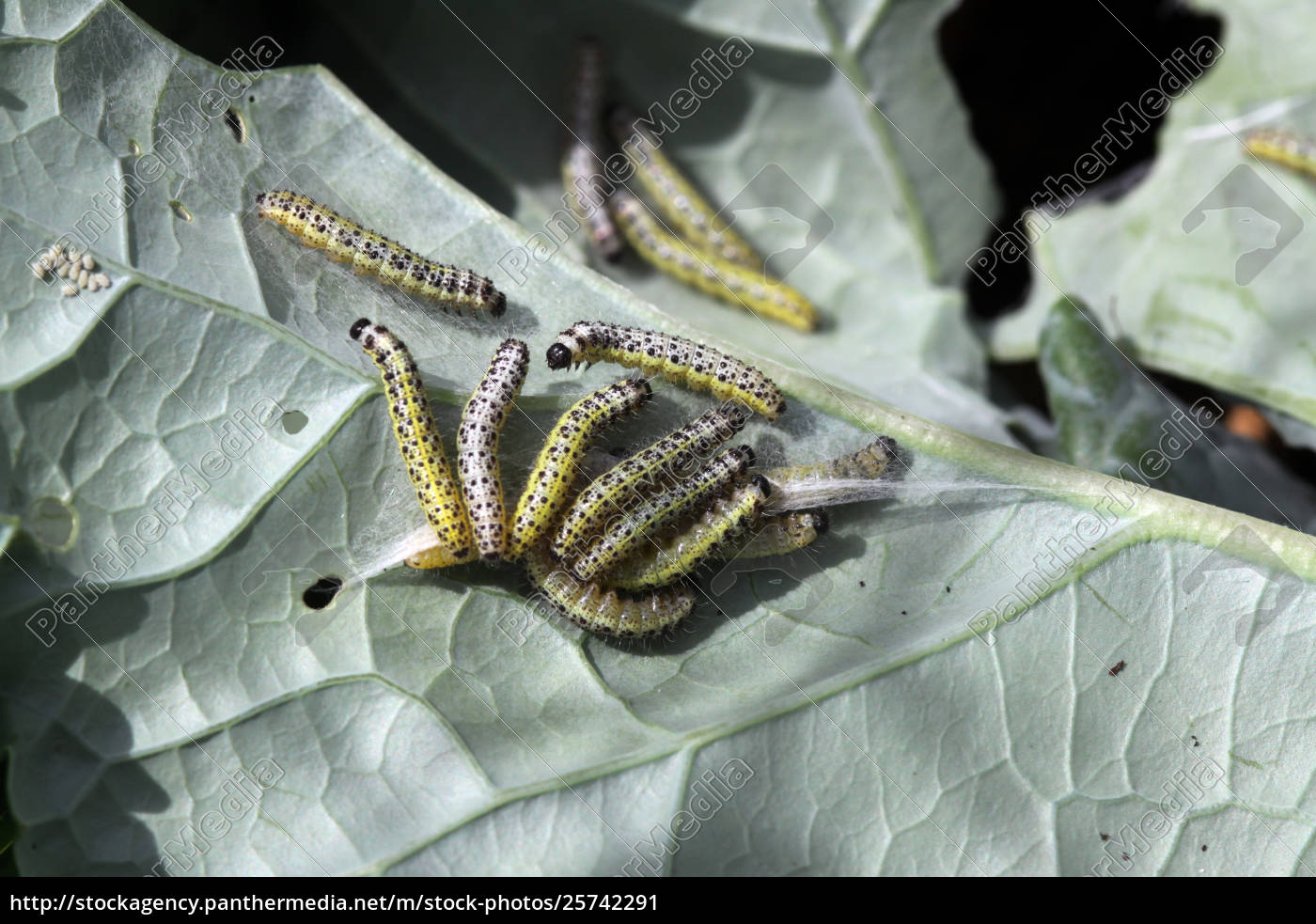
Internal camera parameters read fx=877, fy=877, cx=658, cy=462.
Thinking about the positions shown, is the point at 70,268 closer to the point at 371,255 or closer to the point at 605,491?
the point at 371,255

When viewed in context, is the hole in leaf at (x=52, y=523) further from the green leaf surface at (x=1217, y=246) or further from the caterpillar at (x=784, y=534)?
the green leaf surface at (x=1217, y=246)

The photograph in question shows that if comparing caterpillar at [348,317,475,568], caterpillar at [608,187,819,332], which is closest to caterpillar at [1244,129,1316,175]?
caterpillar at [608,187,819,332]

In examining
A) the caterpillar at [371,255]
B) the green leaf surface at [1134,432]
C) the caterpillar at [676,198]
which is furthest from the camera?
the caterpillar at [676,198]

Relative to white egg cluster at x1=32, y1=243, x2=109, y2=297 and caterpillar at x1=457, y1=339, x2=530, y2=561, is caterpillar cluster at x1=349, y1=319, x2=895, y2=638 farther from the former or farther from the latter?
white egg cluster at x1=32, y1=243, x2=109, y2=297

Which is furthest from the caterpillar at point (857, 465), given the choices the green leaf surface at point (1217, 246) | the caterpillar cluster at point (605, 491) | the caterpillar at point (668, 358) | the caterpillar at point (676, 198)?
the caterpillar at point (676, 198)

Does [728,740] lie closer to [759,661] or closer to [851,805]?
[759,661]
